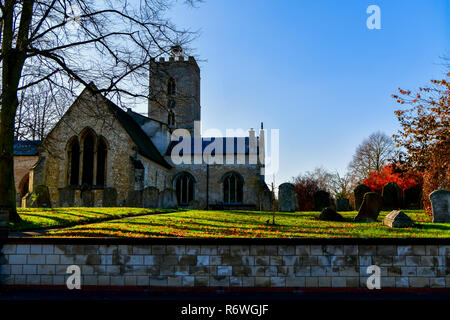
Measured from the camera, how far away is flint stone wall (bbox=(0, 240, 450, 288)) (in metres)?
6.43

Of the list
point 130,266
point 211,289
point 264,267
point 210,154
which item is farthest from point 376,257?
point 210,154

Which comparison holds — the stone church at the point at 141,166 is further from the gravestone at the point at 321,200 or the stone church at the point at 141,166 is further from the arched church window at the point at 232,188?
the gravestone at the point at 321,200

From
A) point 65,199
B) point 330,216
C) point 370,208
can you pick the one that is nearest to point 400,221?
point 370,208

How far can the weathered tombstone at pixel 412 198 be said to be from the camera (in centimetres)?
2119

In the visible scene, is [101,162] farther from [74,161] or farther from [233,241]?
[233,241]

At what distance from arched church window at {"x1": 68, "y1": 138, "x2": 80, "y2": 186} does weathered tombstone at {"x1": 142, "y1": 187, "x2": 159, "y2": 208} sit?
26.3 ft

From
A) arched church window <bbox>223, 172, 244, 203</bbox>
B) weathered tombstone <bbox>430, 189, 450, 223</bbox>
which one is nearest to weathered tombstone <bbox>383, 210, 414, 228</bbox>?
weathered tombstone <bbox>430, 189, 450, 223</bbox>

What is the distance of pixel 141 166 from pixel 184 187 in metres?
8.39

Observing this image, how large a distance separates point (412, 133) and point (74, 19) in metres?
15.3

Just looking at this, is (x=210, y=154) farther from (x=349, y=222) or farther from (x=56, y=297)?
(x=56, y=297)

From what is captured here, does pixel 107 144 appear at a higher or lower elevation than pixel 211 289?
higher

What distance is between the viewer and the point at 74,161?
25.4 metres

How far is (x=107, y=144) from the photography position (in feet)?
82.4

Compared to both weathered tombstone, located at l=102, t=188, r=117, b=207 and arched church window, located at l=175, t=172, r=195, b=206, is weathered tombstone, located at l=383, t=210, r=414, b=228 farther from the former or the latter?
arched church window, located at l=175, t=172, r=195, b=206
